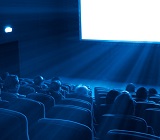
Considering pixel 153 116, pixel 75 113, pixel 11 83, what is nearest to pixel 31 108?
pixel 75 113

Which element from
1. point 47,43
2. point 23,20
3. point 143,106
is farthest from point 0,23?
point 143,106

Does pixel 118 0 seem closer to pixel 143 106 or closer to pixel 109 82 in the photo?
pixel 109 82

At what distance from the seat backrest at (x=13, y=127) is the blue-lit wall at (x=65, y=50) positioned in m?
10.4

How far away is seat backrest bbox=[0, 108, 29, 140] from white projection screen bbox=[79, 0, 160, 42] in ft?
40.0

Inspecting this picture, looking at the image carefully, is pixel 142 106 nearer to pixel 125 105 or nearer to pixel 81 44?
pixel 125 105

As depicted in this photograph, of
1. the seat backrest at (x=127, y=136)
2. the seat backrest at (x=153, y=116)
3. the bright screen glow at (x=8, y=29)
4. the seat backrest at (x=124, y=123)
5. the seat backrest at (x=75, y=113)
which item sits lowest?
the seat backrest at (x=153, y=116)

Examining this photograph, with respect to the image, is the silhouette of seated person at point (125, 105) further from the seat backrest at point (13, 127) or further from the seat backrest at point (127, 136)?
the seat backrest at point (13, 127)

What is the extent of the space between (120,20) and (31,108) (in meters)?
11.6

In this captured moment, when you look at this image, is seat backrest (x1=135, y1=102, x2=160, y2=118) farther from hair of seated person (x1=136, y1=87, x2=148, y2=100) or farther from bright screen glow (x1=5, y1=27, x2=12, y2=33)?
bright screen glow (x1=5, y1=27, x2=12, y2=33)

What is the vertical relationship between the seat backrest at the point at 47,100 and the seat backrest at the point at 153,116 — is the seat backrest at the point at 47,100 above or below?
above

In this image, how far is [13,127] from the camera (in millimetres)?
Result: 2490

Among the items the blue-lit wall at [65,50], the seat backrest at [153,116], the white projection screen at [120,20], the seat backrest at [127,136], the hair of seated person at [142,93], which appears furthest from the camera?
the blue-lit wall at [65,50]

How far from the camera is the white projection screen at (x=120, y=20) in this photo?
539 inches

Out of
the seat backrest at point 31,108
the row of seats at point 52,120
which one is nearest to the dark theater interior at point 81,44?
the row of seats at point 52,120
